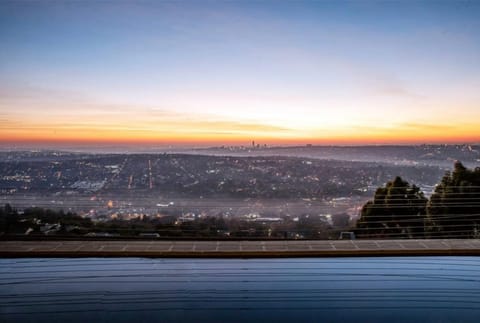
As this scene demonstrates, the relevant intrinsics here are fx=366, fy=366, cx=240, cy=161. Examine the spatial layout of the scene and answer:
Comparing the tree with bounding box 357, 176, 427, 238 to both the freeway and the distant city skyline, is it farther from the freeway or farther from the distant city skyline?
the distant city skyline

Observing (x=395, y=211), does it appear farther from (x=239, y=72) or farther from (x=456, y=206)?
(x=239, y=72)

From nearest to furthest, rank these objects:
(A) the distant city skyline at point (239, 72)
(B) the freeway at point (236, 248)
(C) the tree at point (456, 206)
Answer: (B) the freeway at point (236, 248), (C) the tree at point (456, 206), (A) the distant city skyline at point (239, 72)

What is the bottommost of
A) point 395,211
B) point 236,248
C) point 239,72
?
point 236,248

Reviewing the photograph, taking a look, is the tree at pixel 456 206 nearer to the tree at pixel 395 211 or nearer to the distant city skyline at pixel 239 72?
the tree at pixel 395 211

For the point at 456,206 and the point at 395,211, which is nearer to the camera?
the point at 456,206

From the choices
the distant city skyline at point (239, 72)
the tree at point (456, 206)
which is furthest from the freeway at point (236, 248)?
the distant city skyline at point (239, 72)

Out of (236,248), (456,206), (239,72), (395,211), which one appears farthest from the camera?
(239,72)

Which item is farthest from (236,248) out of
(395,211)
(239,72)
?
(239,72)
